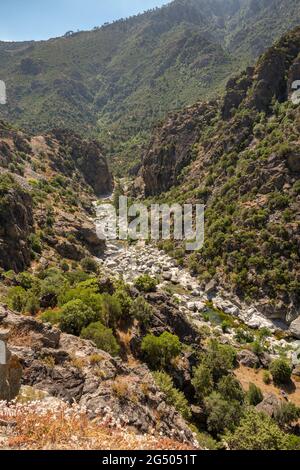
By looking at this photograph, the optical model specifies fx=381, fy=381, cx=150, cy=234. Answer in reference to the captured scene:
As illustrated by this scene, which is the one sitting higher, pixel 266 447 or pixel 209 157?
pixel 209 157

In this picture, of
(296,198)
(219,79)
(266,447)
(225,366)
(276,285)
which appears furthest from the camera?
(219,79)

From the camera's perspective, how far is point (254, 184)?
207 ft

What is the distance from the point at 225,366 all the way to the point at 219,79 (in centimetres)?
17794

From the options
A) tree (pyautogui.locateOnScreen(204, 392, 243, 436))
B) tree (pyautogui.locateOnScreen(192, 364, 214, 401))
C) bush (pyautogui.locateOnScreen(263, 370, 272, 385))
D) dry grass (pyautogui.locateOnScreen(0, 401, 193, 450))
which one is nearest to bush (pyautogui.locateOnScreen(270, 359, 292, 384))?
bush (pyautogui.locateOnScreen(263, 370, 272, 385))

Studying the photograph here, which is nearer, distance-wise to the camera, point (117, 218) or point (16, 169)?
point (16, 169)

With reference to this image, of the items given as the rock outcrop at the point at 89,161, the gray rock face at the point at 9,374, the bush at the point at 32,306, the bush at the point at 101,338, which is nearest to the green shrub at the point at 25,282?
the bush at the point at 32,306

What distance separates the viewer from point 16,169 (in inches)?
3248

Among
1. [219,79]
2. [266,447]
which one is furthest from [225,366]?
Answer: [219,79]

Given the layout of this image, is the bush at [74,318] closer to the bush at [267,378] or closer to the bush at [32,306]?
the bush at [32,306]

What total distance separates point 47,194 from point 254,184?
135 ft

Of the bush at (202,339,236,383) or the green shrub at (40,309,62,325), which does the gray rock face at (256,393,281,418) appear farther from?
the green shrub at (40,309,62,325)

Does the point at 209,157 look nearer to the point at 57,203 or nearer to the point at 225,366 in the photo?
the point at 57,203

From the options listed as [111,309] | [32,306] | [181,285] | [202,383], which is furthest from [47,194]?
[202,383]

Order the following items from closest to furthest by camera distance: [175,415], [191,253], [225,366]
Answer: [175,415] → [225,366] → [191,253]
